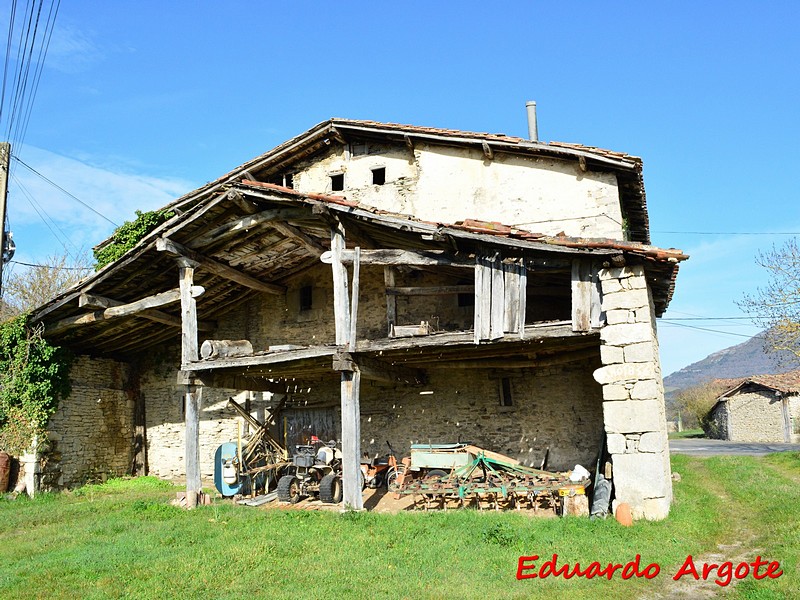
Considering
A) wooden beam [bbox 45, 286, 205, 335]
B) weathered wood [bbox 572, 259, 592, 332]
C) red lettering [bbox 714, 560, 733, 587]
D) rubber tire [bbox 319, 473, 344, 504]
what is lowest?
red lettering [bbox 714, 560, 733, 587]

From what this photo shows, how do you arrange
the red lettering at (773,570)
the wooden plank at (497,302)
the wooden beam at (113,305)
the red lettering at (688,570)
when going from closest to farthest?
the red lettering at (773,570), the red lettering at (688,570), the wooden plank at (497,302), the wooden beam at (113,305)

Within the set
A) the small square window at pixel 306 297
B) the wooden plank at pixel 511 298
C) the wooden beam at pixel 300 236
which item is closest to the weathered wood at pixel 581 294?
the wooden plank at pixel 511 298

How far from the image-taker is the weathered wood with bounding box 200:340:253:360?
10.9 meters

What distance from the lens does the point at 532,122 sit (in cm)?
1456

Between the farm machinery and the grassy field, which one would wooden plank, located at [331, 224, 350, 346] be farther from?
the grassy field

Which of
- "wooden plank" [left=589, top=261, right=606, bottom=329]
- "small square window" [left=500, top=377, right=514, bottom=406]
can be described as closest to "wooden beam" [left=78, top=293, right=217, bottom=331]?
"small square window" [left=500, top=377, right=514, bottom=406]

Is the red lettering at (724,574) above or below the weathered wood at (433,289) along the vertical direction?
below

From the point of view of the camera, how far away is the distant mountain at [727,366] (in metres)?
132

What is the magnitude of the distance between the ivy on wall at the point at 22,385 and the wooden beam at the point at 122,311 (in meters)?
0.47

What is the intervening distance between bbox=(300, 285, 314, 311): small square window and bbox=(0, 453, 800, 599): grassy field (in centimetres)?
522

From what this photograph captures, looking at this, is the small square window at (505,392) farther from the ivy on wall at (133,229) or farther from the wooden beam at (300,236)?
the ivy on wall at (133,229)

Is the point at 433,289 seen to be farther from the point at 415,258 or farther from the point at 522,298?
the point at 522,298

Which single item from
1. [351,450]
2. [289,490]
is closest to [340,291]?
[351,450]

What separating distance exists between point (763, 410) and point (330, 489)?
24.5 meters
